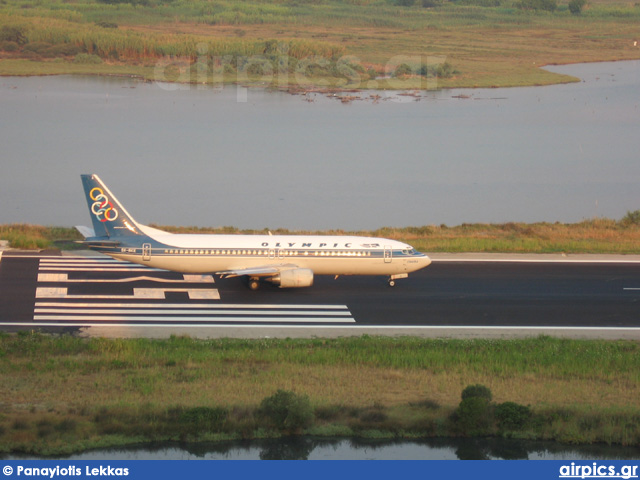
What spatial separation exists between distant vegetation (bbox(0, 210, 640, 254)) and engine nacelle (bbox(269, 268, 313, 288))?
13.1 metres

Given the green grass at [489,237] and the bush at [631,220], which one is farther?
the bush at [631,220]

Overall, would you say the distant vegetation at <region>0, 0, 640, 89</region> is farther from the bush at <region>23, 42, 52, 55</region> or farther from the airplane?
the airplane

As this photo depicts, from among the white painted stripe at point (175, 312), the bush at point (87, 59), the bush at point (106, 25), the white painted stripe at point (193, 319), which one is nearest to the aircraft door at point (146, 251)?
the white painted stripe at point (175, 312)

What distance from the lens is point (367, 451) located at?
29469 mm

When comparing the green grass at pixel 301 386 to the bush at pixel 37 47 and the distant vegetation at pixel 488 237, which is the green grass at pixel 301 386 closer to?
the distant vegetation at pixel 488 237

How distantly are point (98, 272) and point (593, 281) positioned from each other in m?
27.5

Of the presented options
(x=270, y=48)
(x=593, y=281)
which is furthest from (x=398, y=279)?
(x=270, y=48)

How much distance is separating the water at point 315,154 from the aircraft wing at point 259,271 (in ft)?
83.8

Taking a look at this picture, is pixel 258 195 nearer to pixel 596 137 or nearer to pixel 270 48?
pixel 596 137

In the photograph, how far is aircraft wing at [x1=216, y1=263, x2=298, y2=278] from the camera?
47.2m

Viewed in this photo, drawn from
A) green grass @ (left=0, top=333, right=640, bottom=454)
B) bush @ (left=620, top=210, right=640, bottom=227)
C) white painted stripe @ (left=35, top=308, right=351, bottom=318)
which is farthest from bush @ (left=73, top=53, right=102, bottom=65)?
green grass @ (left=0, top=333, right=640, bottom=454)

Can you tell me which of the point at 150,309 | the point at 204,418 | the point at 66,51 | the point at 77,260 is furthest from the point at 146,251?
the point at 66,51

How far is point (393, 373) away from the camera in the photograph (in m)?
36.2

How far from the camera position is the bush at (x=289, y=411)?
3020cm
